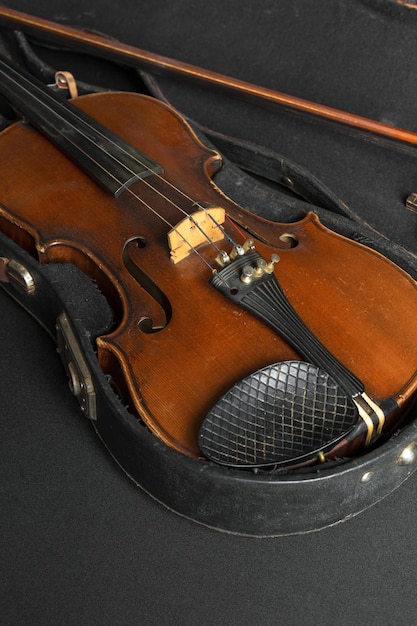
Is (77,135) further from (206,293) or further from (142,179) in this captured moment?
(206,293)

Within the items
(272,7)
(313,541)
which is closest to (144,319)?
(313,541)

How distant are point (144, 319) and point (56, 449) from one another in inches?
14.6

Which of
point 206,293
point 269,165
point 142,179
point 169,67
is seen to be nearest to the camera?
point 206,293

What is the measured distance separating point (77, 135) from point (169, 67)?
44 cm

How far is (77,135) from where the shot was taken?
5.46ft

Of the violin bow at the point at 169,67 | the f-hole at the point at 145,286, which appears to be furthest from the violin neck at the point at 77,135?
the violin bow at the point at 169,67

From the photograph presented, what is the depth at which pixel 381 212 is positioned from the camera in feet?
6.06

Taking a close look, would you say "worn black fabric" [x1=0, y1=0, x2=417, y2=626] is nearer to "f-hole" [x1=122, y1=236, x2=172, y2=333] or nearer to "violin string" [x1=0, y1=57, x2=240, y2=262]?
"f-hole" [x1=122, y1=236, x2=172, y2=333]

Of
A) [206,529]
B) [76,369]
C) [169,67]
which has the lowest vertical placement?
[206,529]

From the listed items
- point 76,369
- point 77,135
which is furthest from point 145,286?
point 77,135

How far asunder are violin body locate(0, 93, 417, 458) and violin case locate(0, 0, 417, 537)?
6 cm

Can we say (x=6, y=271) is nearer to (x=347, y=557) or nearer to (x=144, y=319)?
(x=144, y=319)

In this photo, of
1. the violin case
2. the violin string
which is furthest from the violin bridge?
the violin case

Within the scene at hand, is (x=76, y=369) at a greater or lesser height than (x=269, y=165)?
lesser
